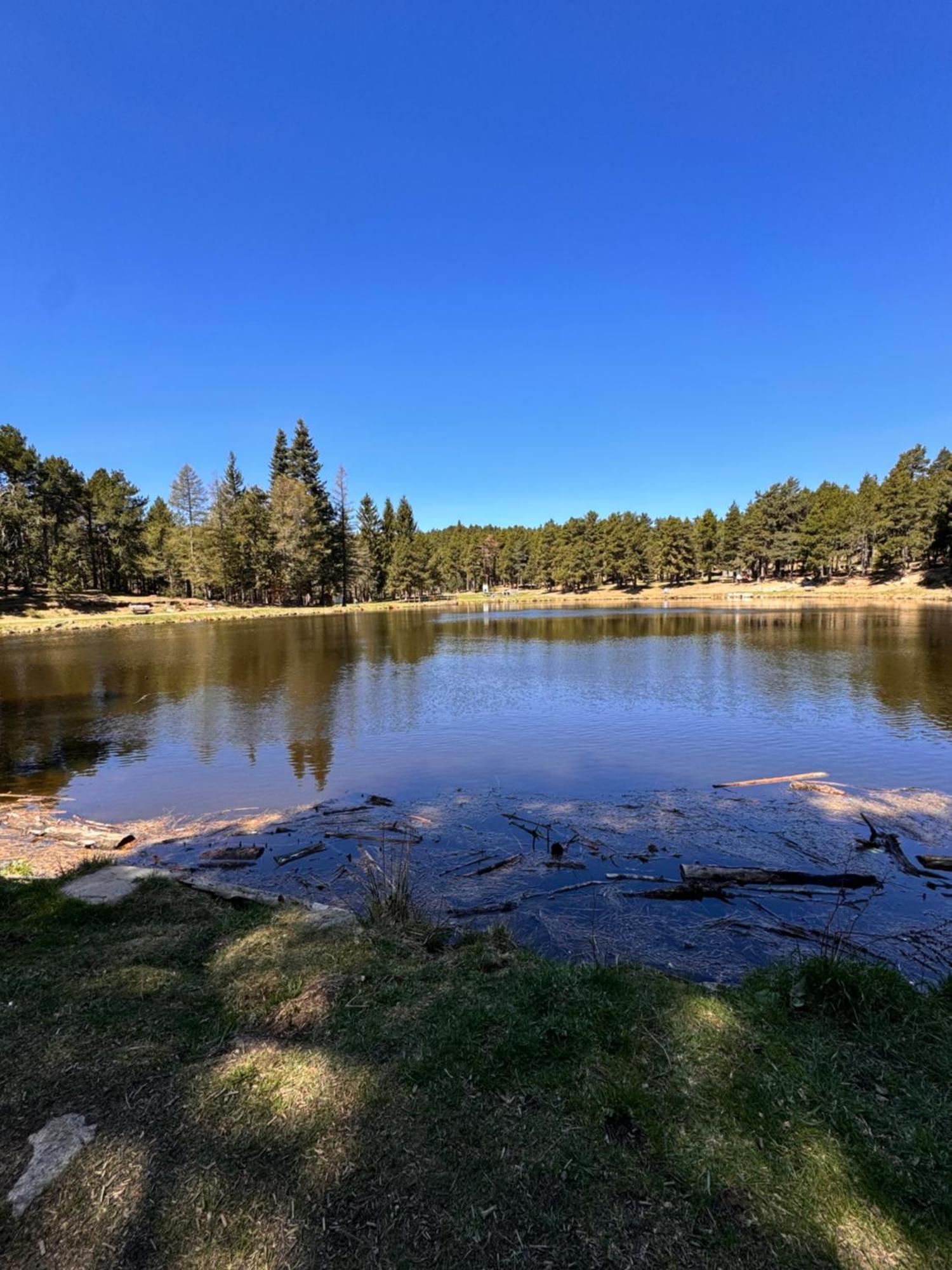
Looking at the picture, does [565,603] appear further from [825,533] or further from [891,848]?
[891,848]

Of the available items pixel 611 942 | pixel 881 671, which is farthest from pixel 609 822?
pixel 881 671

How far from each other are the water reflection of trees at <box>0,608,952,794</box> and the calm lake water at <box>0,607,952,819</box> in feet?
0.48

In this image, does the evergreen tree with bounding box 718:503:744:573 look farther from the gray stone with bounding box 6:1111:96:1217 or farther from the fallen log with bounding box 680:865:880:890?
the gray stone with bounding box 6:1111:96:1217

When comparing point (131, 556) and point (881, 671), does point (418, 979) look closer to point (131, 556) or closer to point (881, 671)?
point (881, 671)

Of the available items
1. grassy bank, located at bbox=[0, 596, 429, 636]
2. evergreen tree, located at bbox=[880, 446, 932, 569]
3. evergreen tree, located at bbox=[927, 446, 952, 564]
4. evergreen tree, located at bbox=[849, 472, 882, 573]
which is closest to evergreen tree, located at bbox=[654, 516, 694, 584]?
evergreen tree, located at bbox=[849, 472, 882, 573]

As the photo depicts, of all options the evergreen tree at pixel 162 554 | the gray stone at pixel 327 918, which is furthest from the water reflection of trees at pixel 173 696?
the evergreen tree at pixel 162 554

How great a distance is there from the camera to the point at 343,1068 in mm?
3713

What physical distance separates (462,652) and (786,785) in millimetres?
26160

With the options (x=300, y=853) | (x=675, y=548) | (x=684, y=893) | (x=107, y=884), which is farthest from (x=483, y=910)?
(x=675, y=548)

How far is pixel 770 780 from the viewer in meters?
12.2

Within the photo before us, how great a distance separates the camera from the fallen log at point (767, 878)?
7.77 meters

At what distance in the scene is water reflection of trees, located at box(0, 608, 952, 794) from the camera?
17.2m

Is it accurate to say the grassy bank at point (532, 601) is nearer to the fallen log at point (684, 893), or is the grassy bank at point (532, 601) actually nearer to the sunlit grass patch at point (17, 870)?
the sunlit grass patch at point (17, 870)

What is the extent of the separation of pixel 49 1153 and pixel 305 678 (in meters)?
25.1
